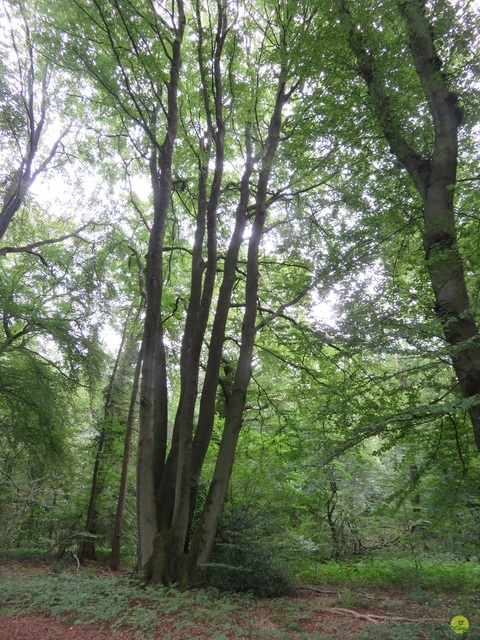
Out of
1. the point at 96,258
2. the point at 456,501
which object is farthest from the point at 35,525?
the point at 456,501

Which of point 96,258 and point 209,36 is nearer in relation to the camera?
point 209,36

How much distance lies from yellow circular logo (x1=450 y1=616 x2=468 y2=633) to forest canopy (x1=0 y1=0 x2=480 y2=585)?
22.5 inches

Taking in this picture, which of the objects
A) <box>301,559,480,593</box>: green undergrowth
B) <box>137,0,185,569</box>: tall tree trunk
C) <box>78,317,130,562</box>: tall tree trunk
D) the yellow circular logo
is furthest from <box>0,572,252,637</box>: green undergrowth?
<box>78,317,130,562</box>: tall tree trunk

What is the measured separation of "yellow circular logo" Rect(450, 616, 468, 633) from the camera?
11.1 ft

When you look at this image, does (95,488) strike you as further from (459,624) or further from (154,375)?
(459,624)

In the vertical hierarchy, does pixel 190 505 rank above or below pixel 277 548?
above

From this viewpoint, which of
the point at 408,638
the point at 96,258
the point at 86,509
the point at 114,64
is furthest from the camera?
the point at 86,509

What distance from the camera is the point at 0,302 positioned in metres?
9.06

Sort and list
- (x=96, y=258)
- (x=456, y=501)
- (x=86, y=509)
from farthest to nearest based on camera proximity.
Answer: (x=86, y=509)
(x=96, y=258)
(x=456, y=501)

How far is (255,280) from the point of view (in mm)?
7004

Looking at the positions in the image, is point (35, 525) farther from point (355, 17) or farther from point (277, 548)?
point (355, 17)

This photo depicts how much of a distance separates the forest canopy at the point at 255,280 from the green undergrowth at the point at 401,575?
1.86 feet

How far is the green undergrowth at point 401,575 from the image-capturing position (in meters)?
6.80

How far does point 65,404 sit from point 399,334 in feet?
30.8
